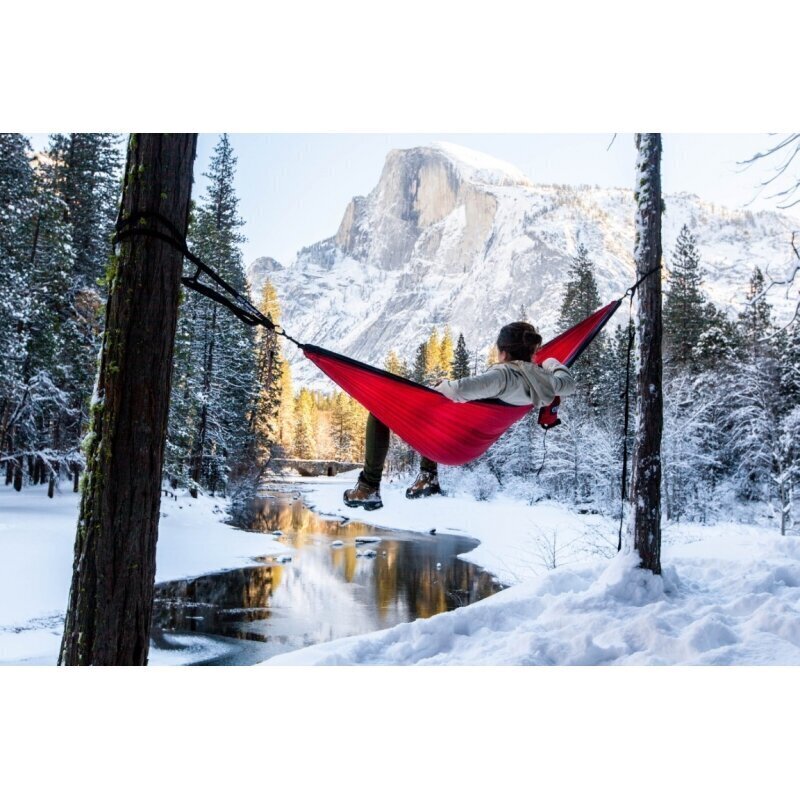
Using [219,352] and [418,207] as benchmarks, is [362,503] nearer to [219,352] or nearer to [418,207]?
[219,352]

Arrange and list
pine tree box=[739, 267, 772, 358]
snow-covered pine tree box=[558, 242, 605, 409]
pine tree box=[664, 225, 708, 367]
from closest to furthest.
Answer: pine tree box=[739, 267, 772, 358] < pine tree box=[664, 225, 708, 367] < snow-covered pine tree box=[558, 242, 605, 409]

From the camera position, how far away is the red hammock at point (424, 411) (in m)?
1.66

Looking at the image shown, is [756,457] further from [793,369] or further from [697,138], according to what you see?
[697,138]

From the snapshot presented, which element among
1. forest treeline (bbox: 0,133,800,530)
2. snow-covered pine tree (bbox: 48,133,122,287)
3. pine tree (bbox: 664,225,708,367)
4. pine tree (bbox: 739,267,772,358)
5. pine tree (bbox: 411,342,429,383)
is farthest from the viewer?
pine tree (bbox: 411,342,429,383)

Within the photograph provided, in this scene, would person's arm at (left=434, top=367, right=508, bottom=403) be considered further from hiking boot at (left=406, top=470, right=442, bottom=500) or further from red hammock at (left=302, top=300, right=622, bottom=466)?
hiking boot at (left=406, top=470, right=442, bottom=500)

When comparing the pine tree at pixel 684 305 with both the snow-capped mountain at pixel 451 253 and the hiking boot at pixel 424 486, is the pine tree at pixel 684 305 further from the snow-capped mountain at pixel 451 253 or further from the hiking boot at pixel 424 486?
the snow-capped mountain at pixel 451 253

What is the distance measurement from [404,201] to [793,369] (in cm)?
8606

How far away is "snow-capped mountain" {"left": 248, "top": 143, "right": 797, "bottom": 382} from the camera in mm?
46469

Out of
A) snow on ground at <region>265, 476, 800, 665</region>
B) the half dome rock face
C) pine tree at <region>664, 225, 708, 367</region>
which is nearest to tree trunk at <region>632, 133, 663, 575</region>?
snow on ground at <region>265, 476, 800, 665</region>

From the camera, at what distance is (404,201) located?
8981cm

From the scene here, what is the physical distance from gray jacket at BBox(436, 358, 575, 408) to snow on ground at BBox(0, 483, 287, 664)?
3677mm

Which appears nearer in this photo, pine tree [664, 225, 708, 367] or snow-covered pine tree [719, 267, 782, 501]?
snow-covered pine tree [719, 267, 782, 501]

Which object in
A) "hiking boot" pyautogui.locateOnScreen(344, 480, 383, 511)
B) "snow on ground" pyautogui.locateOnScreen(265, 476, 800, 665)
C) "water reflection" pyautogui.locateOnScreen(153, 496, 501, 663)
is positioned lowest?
"water reflection" pyautogui.locateOnScreen(153, 496, 501, 663)

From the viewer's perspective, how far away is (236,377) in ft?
37.1
